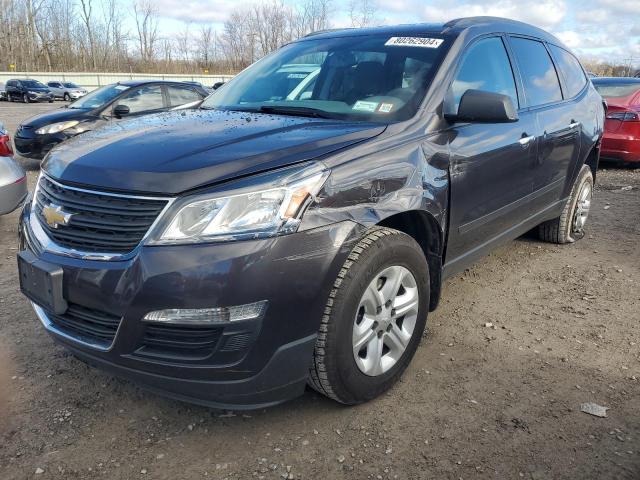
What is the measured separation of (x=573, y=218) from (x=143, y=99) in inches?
308

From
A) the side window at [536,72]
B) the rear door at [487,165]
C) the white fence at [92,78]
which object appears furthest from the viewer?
the white fence at [92,78]

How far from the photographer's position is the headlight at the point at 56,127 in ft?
28.6

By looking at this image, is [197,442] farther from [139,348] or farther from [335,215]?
[335,215]

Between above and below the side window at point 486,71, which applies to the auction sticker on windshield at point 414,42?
above

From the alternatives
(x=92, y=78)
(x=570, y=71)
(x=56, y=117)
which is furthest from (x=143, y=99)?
(x=92, y=78)

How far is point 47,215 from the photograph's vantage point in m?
2.31

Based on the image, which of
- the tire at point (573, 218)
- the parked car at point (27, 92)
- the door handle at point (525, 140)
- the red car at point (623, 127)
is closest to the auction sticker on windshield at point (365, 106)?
the door handle at point (525, 140)

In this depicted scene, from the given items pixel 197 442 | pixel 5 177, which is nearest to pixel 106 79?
pixel 5 177

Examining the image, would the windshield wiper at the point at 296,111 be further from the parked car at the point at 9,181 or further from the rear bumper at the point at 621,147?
the rear bumper at the point at 621,147

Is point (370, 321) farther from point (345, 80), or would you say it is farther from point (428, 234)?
point (345, 80)

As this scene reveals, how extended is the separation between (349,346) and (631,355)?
6.06ft

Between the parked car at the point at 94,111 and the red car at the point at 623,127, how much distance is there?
23.0 ft

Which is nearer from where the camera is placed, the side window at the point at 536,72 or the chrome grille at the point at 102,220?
the chrome grille at the point at 102,220

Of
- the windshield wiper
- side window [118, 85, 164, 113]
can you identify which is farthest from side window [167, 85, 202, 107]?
the windshield wiper
